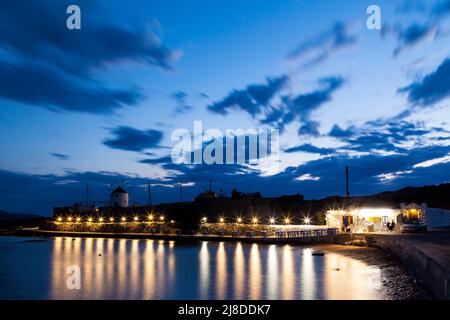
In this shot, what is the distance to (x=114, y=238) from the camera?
294ft

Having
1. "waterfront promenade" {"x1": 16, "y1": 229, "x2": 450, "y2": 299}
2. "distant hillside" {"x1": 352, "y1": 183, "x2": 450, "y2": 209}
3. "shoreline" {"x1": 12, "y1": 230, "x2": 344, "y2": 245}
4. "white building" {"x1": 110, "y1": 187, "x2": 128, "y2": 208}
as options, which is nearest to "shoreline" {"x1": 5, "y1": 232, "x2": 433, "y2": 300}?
"waterfront promenade" {"x1": 16, "y1": 229, "x2": 450, "y2": 299}

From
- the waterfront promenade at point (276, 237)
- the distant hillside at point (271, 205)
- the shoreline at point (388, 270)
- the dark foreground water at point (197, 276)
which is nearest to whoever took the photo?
the shoreline at point (388, 270)

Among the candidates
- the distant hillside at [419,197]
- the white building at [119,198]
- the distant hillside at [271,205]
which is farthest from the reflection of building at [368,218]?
the white building at [119,198]

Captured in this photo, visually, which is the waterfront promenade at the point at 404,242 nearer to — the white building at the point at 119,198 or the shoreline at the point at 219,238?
the shoreline at the point at 219,238

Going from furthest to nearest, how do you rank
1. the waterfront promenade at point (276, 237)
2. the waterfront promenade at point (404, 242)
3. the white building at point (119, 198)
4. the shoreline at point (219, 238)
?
Answer: the white building at point (119, 198), the waterfront promenade at point (276, 237), the shoreline at point (219, 238), the waterfront promenade at point (404, 242)

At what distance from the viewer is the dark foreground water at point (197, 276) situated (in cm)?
3008

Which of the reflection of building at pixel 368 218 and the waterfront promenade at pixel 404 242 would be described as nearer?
the waterfront promenade at pixel 404 242

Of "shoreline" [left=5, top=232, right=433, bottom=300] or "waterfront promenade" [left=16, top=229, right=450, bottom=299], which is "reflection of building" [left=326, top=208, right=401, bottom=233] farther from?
"shoreline" [left=5, top=232, right=433, bottom=300]

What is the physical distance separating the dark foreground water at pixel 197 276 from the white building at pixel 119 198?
252 feet

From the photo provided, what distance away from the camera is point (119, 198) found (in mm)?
135375

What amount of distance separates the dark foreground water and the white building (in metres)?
76.8
